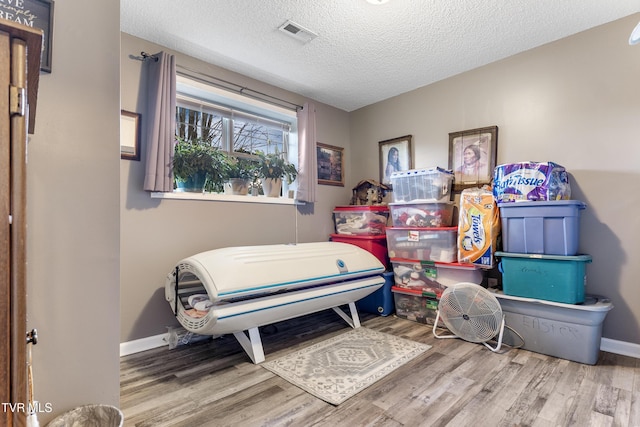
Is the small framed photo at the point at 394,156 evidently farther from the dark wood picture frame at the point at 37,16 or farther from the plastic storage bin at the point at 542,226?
the dark wood picture frame at the point at 37,16

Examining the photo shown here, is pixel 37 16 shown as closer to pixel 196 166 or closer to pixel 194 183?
pixel 196 166

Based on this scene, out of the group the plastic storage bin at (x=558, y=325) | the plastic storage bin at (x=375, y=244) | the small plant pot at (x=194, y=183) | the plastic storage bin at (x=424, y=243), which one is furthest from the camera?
the plastic storage bin at (x=375, y=244)

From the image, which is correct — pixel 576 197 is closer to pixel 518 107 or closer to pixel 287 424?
pixel 518 107

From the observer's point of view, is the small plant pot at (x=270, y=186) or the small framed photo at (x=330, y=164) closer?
the small plant pot at (x=270, y=186)

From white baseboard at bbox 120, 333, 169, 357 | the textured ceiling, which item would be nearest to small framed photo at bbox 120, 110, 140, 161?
the textured ceiling

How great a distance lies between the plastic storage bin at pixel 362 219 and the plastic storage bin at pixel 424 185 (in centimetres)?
30

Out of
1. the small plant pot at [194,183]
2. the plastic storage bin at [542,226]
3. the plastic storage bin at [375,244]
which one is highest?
the small plant pot at [194,183]

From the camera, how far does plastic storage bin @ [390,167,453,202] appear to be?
9.81ft

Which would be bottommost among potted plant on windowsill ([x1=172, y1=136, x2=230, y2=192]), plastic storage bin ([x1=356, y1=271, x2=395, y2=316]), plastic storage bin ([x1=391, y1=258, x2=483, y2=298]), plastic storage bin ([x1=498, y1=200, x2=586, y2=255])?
plastic storage bin ([x1=356, y1=271, x2=395, y2=316])

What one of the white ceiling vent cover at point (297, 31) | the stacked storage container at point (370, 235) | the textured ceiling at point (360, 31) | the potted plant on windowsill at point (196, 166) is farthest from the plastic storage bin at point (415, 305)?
the white ceiling vent cover at point (297, 31)

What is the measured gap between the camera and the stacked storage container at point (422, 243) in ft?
9.36

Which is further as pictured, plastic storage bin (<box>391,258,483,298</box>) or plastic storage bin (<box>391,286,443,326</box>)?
plastic storage bin (<box>391,286,443,326</box>)

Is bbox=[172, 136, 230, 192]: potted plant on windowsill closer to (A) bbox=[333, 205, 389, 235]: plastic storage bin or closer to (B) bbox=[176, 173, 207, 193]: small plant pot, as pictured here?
(B) bbox=[176, 173, 207, 193]: small plant pot

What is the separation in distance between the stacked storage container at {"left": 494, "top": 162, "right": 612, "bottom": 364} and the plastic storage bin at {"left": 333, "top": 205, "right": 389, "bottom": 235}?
1.25m
